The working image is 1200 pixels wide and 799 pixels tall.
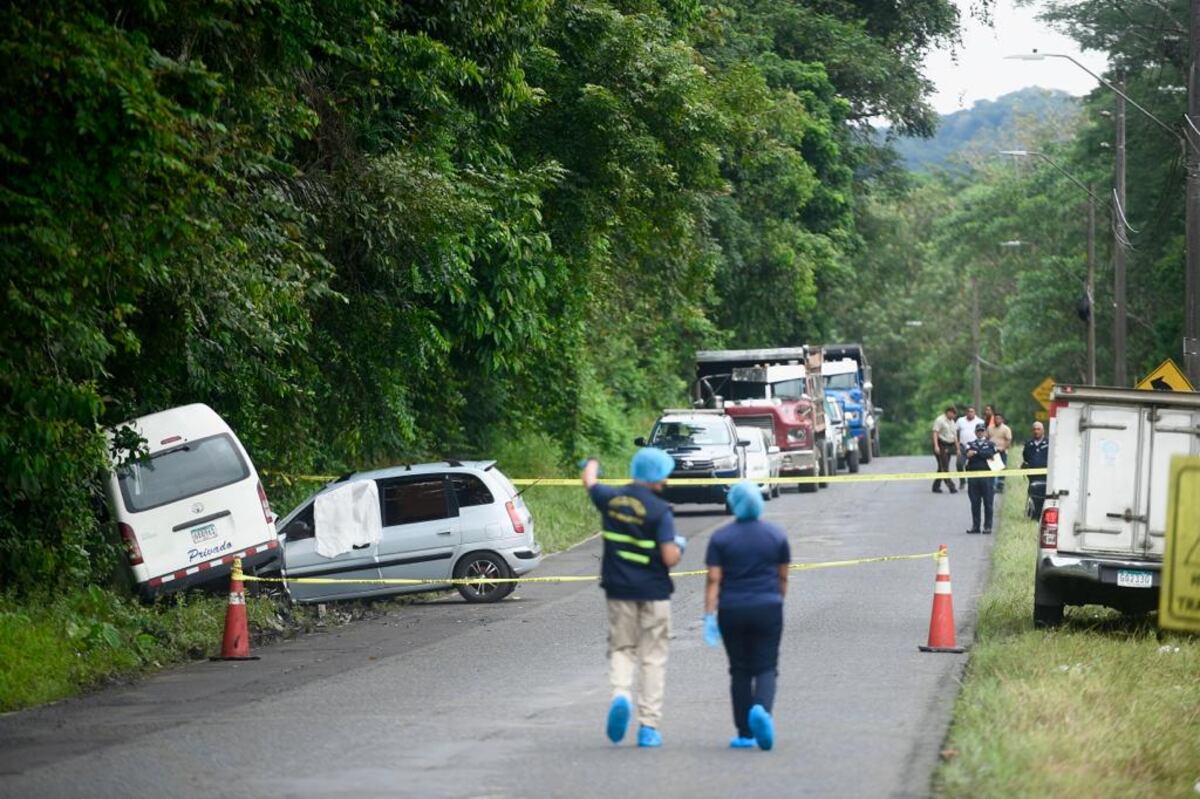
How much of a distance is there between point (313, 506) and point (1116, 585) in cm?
876

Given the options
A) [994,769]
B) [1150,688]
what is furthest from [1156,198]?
[994,769]

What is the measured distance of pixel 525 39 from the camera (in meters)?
21.8

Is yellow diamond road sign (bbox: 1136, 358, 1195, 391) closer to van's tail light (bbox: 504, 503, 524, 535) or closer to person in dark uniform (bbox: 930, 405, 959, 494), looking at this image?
van's tail light (bbox: 504, 503, 524, 535)

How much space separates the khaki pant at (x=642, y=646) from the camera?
35.9 feet

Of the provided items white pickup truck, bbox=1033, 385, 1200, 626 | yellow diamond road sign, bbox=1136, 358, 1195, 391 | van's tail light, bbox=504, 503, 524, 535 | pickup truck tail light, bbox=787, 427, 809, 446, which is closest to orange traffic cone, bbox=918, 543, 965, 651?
white pickup truck, bbox=1033, 385, 1200, 626

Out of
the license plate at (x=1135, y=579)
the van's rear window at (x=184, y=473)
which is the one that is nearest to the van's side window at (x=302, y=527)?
the van's rear window at (x=184, y=473)

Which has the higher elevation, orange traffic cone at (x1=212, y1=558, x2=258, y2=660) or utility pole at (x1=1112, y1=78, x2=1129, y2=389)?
utility pole at (x1=1112, y1=78, x2=1129, y2=389)

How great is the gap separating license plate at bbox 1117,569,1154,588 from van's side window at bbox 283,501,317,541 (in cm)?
872

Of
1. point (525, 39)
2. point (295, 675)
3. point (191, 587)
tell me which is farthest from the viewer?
point (525, 39)

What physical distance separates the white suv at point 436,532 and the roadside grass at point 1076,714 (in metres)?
5.73

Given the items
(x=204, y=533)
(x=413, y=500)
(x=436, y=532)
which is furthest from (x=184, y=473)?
(x=436, y=532)

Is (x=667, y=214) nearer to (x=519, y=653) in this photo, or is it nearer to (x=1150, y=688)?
(x=519, y=653)

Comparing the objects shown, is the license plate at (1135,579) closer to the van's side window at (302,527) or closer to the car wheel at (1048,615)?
the car wheel at (1048,615)

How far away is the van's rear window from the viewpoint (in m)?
19.4
